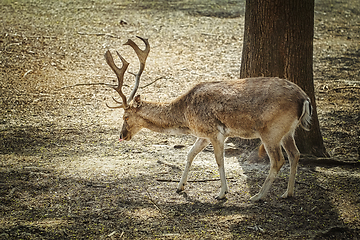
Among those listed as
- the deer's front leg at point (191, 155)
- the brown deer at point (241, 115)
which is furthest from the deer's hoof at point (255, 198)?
the deer's front leg at point (191, 155)

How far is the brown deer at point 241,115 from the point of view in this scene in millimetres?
5625

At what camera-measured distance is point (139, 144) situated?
7980 millimetres

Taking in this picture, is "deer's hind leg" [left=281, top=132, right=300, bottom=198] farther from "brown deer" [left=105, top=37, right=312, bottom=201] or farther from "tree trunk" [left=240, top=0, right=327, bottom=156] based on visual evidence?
"tree trunk" [left=240, top=0, right=327, bottom=156]

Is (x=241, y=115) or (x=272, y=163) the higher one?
(x=241, y=115)

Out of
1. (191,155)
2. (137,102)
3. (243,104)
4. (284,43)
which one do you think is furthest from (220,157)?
(284,43)

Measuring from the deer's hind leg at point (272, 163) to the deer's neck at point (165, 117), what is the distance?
4.36 feet

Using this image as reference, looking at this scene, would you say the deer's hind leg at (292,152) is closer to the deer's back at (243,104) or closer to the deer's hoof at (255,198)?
the deer's hoof at (255,198)

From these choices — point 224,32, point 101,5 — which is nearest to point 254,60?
point 224,32

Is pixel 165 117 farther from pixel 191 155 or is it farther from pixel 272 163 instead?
pixel 272 163

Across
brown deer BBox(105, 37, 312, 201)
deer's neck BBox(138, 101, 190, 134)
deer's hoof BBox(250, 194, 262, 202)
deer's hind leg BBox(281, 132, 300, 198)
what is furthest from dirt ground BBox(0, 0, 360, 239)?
deer's neck BBox(138, 101, 190, 134)

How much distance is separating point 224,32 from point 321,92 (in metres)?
4.82

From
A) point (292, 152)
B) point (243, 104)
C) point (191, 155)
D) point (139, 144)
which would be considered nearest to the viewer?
point (243, 104)

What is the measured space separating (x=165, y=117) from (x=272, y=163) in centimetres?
176

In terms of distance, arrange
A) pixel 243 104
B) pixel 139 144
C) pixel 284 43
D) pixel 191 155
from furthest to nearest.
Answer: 1. pixel 139 144
2. pixel 284 43
3. pixel 191 155
4. pixel 243 104
